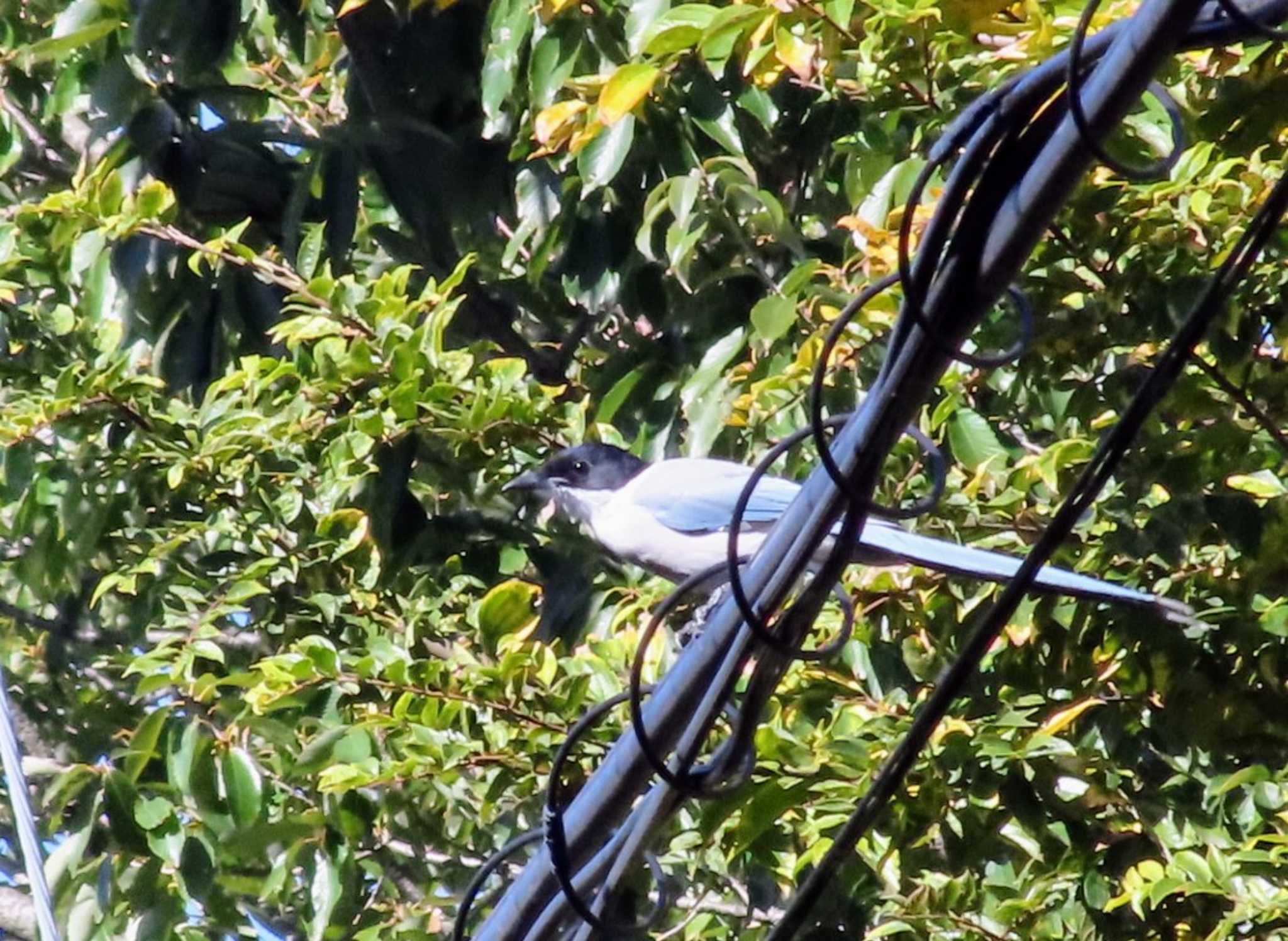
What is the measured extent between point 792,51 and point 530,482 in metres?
1.41

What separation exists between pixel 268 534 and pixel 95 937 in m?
1.06

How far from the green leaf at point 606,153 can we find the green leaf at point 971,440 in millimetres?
916

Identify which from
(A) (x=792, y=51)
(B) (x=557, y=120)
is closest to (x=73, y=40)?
(B) (x=557, y=120)

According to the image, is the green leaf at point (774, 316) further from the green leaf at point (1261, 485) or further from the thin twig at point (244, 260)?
the thin twig at point (244, 260)

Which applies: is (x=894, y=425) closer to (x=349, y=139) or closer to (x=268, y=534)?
(x=268, y=534)

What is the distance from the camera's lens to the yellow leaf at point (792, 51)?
3764mm

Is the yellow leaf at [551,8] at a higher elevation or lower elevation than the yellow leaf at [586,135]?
Result: higher

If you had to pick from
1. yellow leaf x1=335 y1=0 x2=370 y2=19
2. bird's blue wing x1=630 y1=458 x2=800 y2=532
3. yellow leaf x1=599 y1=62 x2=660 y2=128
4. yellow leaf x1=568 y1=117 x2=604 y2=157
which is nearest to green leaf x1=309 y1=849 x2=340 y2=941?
bird's blue wing x1=630 y1=458 x2=800 y2=532

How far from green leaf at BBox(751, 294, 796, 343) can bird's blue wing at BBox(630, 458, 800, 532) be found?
22.9 inches

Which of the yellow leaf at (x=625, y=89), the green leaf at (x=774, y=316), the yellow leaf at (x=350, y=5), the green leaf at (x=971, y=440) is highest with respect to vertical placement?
the yellow leaf at (x=625, y=89)

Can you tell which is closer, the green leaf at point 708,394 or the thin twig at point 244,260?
the green leaf at point 708,394

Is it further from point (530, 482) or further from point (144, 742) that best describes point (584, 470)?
point (144, 742)

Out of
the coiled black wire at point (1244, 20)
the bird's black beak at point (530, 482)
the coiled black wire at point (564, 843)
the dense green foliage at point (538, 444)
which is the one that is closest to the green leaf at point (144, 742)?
the dense green foliage at point (538, 444)

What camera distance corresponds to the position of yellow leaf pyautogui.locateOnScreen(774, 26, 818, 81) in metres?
3.76
